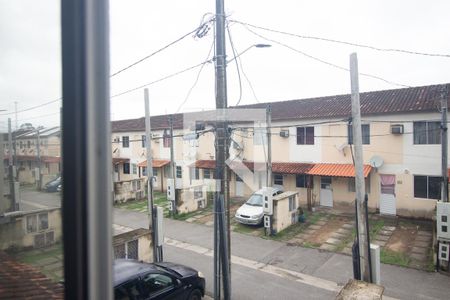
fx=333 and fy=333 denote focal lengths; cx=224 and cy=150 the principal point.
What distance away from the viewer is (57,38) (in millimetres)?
854

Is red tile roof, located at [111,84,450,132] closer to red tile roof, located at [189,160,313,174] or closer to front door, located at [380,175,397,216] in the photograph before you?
red tile roof, located at [189,160,313,174]

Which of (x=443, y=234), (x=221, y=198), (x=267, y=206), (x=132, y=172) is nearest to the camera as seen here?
(x=221, y=198)

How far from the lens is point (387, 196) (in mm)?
13453

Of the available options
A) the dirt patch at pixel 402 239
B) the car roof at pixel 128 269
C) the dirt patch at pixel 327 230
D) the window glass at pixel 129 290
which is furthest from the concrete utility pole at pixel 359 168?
the dirt patch at pixel 327 230

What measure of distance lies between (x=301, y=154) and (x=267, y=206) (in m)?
4.95

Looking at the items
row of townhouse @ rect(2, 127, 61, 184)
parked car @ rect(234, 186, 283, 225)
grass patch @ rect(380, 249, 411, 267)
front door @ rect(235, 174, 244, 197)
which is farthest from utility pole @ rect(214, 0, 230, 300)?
front door @ rect(235, 174, 244, 197)

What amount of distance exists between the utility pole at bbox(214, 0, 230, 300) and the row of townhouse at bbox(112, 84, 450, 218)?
4039 mm

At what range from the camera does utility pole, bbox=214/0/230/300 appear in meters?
6.05

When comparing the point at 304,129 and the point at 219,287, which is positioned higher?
the point at 304,129

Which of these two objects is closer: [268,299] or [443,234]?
[268,299]

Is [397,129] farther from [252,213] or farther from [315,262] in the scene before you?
[315,262]

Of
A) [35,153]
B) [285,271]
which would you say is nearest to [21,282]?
[35,153]

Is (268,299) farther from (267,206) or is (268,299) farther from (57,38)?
(57,38)

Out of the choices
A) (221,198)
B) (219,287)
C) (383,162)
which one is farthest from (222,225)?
(383,162)
